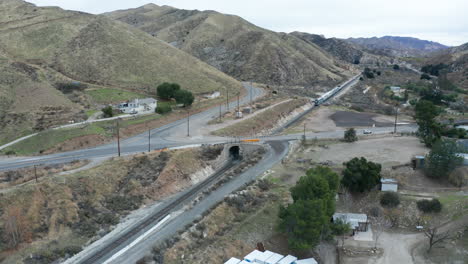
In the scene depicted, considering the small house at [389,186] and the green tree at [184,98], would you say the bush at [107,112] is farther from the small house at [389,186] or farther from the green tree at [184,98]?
the small house at [389,186]

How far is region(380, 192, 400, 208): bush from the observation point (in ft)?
137

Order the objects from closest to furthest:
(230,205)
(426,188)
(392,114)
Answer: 1. (230,205)
2. (426,188)
3. (392,114)

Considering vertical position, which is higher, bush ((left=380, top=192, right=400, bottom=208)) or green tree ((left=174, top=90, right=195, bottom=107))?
green tree ((left=174, top=90, right=195, bottom=107))

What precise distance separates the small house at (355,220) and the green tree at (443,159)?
14.6 metres

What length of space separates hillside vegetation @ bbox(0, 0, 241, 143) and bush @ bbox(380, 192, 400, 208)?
161 ft

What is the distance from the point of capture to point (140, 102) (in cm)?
7331

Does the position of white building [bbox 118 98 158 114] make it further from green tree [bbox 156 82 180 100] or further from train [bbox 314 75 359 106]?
train [bbox 314 75 359 106]

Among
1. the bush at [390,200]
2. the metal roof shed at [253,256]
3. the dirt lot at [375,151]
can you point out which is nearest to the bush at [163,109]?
the dirt lot at [375,151]

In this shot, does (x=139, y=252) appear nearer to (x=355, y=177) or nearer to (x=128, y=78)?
(x=355, y=177)

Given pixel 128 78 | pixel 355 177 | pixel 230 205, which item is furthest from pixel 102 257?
pixel 128 78

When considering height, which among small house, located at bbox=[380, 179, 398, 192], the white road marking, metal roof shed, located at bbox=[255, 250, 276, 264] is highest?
small house, located at bbox=[380, 179, 398, 192]

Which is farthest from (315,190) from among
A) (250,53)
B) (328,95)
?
(250,53)

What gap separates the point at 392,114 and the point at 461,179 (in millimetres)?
44810

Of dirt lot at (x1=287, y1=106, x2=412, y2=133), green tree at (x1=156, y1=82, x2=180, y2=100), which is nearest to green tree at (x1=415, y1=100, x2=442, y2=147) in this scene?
dirt lot at (x1=287, y1=106, x2=412, y2=133)
